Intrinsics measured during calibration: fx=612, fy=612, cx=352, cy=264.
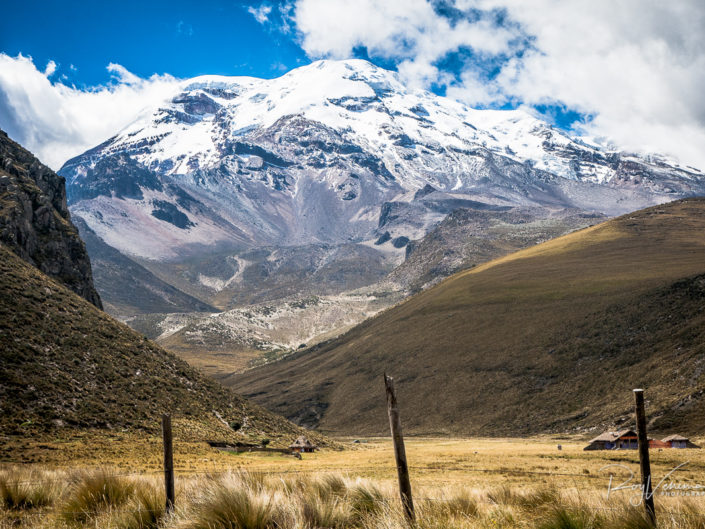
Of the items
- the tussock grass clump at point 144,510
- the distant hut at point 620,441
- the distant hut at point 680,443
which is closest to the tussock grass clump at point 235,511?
the tussock grass clump at point 144,510

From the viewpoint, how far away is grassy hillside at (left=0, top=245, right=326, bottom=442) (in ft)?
186

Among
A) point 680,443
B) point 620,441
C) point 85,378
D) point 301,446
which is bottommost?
point 680,443

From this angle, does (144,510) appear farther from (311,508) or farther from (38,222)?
(38,222)

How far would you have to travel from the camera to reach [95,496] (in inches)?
529

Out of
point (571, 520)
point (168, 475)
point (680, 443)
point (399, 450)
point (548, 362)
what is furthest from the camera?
point (548, 362)

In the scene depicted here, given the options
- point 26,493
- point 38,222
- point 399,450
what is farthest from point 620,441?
point 38,222

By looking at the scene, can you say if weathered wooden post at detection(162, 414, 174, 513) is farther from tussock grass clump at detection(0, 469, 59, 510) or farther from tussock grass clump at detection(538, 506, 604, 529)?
tussock grass clump at detection(538, 506, 604, 529)

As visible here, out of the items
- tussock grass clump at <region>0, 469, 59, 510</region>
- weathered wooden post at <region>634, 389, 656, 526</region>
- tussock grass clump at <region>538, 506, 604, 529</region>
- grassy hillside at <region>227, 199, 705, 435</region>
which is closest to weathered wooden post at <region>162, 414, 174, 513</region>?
tussock grass clump at <region>0, 469, 59, 510</region>

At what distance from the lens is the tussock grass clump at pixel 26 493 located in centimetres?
1515

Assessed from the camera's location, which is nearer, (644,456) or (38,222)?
(644,456)

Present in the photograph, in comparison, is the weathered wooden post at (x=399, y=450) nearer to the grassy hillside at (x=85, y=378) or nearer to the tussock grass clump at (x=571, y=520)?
the tussock grass clump at (x=571, y=520)

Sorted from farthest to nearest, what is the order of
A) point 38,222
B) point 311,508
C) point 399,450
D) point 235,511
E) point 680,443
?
point 38,222, point 680,443, point 399,450, point 311,508, point 235,511

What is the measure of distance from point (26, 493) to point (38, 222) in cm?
10115

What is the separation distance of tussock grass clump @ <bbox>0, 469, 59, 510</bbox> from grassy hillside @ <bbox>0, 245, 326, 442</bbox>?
39524mm
